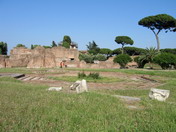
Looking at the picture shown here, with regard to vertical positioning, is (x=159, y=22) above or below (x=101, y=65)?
above

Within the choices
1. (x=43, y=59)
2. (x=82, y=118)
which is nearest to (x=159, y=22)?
(x=43, y=59)

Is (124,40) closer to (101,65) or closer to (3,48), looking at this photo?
(101,65)

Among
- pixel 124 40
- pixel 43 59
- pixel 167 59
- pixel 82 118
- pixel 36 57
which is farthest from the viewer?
pixel 124 40

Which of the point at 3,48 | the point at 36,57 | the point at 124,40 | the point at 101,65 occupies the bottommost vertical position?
the point at 101,65

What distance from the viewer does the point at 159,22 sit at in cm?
3425

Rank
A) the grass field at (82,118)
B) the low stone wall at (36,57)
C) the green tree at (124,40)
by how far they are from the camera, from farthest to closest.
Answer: the green tree at (124,40) → the low stone wall at (36,57) → the grass field at (82,118)

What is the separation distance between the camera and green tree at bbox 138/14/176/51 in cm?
3269

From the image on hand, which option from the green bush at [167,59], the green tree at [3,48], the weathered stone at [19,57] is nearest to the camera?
the green bush at [167,59]

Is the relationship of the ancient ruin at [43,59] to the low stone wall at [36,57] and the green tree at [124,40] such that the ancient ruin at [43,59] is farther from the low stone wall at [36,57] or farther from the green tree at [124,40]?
the green tree at [124,40]

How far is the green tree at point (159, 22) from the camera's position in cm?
3269

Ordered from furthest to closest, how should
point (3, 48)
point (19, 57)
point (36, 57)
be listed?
1. point (3, 48)
2. point (19, 57)
3. point (36, 57)

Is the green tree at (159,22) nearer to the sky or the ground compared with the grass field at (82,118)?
nearer to the sky

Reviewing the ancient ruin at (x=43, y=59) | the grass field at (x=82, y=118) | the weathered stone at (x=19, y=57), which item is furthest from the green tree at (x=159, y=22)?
the grass field at (x=82, y=118)

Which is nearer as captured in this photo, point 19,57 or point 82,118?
point 82,118
